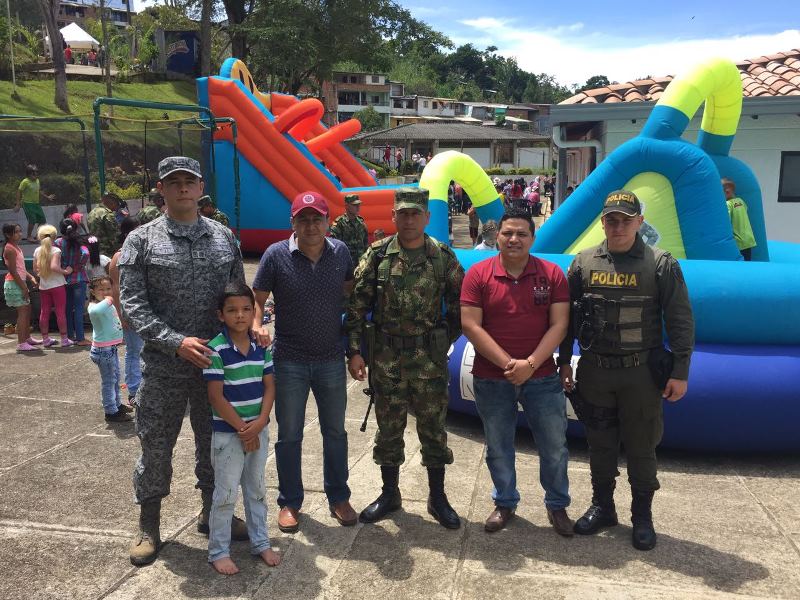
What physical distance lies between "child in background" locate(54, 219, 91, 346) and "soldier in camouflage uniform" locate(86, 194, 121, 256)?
1.12ft

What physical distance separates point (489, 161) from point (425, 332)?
45815mm

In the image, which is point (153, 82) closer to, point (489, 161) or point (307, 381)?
point (489, 161)

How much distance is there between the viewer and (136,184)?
15141 millimetres

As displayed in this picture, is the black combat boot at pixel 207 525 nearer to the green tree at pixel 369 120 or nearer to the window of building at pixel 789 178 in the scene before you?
the window of building at pixel 789 178

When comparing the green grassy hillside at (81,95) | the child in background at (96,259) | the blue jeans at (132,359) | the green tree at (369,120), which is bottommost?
the blue jeans at (132,359)

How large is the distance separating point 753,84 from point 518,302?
7644 mm

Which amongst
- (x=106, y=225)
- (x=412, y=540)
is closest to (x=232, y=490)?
(x=412, y=540)

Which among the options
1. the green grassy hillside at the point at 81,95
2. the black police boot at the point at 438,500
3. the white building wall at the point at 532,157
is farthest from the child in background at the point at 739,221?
the white building wall at the point at 532,157

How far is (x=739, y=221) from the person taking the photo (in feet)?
20.5

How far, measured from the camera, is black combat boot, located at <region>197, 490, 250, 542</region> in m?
3.50

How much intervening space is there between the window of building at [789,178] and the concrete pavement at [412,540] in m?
6.59

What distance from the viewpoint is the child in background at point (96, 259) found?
24.1ft

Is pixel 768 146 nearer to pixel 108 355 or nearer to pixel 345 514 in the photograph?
pixel 345 514

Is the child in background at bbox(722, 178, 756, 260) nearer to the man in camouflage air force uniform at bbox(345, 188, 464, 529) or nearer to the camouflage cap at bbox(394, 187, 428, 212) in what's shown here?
the man in camouflage air force uniform at bbox(345, 188, 464, 529)
